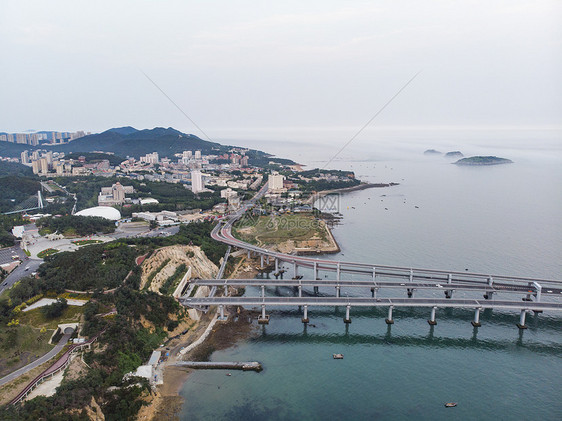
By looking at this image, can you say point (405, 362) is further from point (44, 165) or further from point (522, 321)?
point (44, 165)

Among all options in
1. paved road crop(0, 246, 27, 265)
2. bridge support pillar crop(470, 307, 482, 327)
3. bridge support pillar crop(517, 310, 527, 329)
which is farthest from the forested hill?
bridge support pillar crop(517, 310, 527, 329)

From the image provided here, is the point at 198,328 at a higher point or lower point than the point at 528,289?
lower

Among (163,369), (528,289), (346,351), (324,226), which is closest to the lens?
(163,369)

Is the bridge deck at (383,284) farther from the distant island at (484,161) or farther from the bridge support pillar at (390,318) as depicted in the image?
the distant island at (484,161)

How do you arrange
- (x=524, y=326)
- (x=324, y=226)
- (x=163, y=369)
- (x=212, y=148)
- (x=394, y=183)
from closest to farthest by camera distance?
(x=163, y=369)
(x=524, y=326)
(x=324, y=226)
(x=394, y=183)
(x=212, y=148)

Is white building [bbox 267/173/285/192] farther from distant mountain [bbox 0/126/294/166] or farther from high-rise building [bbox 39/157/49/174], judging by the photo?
distant mountain [bbox 0/126/294/166]

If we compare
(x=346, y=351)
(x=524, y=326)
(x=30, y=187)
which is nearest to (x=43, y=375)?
(x=346, y=351)

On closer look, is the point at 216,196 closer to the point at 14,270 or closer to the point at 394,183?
the point at 14,270
